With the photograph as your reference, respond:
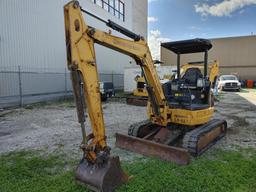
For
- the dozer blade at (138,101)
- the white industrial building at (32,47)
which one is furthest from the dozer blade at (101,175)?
the white industrial building at (32,47)

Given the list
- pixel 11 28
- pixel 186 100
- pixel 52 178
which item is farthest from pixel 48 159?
pixel 11 28

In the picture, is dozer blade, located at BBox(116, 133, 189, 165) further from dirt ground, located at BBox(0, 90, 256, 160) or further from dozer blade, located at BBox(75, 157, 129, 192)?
dozer blade, located at BBox(75, 157, 129, 192)

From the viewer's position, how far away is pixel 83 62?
322 cm

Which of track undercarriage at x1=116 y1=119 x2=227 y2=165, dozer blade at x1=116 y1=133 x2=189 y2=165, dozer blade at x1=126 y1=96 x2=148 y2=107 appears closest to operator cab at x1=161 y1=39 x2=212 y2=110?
track undercarriage at x1=116 y1=119 x2=227 y2=165

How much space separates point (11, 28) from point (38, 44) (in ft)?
6.35

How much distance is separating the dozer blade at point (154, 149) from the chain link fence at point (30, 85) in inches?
361

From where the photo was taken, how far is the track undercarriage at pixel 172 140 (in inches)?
178

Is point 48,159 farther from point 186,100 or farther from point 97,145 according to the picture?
point 186,100

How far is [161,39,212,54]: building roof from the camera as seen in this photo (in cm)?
552

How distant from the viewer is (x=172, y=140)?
5305 mm

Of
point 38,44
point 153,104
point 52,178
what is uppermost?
point 38,44

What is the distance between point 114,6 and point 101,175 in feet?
72.9

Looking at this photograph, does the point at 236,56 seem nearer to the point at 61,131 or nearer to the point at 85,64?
the point at 61,131

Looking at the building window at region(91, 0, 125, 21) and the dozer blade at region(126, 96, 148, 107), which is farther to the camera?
the building window at region(91, 0, 125, 21)
